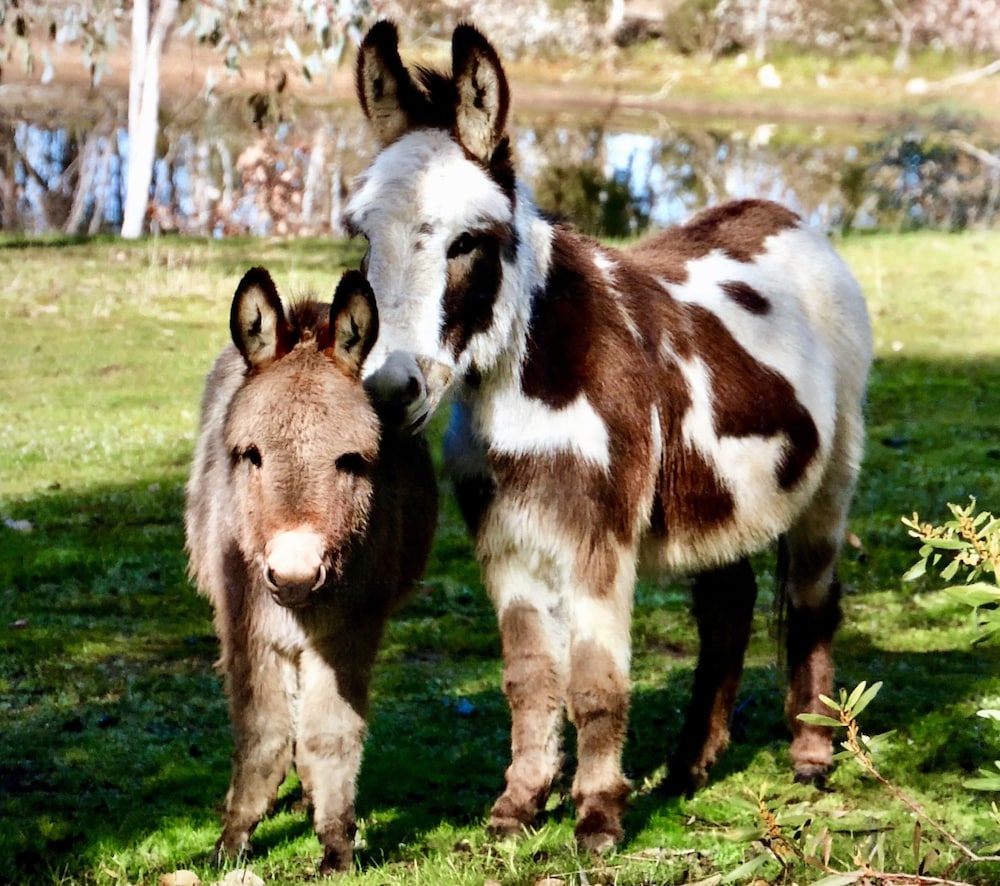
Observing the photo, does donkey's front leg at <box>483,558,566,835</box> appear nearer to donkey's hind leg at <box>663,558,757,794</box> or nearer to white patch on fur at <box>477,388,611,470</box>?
white patch on fur at <box>477,388,611,470</box>

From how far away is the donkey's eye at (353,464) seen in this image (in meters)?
4.34

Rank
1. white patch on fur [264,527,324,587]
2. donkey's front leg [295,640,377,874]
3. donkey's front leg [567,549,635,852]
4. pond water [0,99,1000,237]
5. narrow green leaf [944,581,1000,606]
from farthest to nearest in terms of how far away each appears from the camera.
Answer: pond water [0,99,1000,237] < donkey's front leg [567,549,635,852] < donkey's front leg [295,640,377,874] < white patch on fur [264,527,324,587] < narrow green leaf [944,581,1000,606]

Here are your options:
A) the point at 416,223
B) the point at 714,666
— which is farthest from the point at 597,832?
the point at 416,223

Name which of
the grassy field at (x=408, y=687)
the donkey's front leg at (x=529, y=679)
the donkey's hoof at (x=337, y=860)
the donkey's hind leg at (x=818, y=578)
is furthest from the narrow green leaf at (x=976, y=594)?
the donkey's hind leg at (x=818, y=578)

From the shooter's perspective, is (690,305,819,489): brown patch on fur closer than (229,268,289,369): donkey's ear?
No

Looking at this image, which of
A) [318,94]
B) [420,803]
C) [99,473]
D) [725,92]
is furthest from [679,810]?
[725,92]

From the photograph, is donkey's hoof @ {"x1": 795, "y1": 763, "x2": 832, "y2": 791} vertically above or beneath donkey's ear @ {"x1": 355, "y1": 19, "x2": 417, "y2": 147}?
beneath

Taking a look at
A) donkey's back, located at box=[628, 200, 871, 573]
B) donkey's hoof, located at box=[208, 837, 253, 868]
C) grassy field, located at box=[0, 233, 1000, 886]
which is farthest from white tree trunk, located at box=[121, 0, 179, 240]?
donkey's hoof, located at box=[208, 837, 253, 868]

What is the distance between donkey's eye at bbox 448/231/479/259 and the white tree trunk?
16.2m

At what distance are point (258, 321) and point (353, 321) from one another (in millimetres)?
329

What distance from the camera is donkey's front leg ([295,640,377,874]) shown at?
4.64 meters

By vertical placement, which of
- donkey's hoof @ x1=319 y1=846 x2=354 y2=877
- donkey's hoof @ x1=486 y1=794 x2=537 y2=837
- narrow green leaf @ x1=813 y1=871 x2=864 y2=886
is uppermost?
narrow green leaf @ x1=813 y1=871 x2=864 y2=886

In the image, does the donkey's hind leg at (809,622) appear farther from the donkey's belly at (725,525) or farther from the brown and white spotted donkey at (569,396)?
the donkey's belly at (725,525)

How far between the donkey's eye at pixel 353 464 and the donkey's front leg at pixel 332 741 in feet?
2.19
